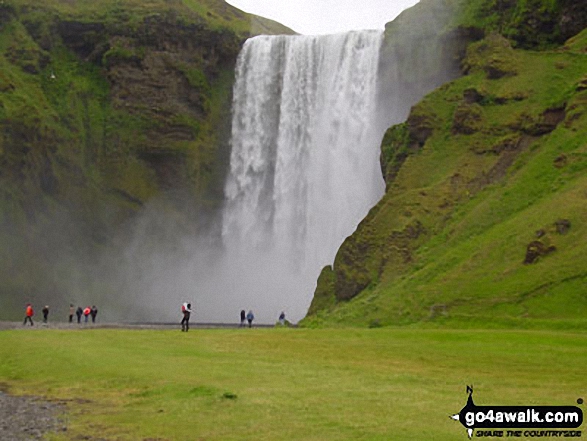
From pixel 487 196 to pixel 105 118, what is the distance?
61303 mm

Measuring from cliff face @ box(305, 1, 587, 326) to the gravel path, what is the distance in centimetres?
2563

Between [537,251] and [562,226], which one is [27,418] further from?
[562,226]

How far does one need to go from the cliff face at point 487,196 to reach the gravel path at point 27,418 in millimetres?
25626

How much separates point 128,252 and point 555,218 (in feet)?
211

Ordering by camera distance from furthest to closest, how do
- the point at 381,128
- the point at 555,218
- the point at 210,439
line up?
the point at 381,128 → the point at 555,218 → the point at 210,439

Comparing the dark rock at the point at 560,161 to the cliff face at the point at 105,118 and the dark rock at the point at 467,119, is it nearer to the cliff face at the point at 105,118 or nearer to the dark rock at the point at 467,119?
the dark rock at the point at 467,119

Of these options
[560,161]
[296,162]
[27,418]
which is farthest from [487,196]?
[296,162]

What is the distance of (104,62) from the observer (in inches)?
4136

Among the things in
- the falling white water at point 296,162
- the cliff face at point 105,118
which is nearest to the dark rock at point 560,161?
the falling white water at point 296,162

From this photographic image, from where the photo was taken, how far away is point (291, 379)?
24594 millimetres

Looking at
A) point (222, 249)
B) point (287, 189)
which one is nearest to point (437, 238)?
point (287, 189)

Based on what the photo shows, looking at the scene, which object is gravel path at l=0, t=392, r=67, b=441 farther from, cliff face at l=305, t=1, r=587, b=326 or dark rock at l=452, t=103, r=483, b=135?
dark rock at l=452, t=103, r=483, b=135

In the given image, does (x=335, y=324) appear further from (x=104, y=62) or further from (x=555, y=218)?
(x=104, y=62)

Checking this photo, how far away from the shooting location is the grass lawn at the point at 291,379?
17.9m
